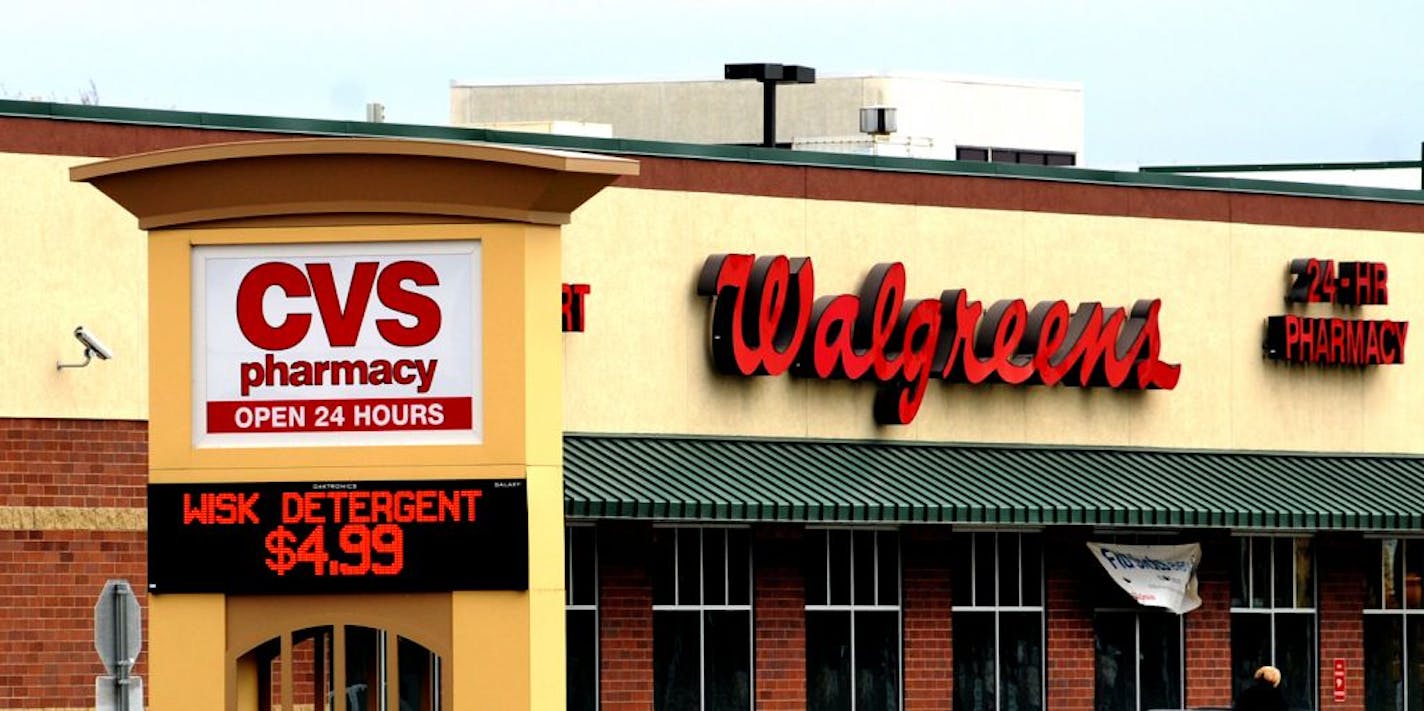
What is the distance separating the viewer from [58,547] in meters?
31.5

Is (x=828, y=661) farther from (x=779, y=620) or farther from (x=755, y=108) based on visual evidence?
(x=755, y=108)

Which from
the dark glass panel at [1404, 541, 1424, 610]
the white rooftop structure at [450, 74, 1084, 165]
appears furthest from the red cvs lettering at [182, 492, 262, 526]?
the white rooftop structure at [450, 74, 1084, 165]

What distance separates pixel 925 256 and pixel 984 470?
2606 millimetres

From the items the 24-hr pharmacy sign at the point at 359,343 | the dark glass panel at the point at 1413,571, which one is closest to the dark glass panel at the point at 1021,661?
the dark glass panel at the point at 1413,571

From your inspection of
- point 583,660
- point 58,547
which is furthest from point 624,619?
point 58,547

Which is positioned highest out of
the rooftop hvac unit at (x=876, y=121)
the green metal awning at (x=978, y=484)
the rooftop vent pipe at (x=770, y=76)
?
the rooftop hvac unit at (x=876, y=121)

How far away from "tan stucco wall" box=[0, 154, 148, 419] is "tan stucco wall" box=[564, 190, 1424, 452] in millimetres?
4996

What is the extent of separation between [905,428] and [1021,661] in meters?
3.16

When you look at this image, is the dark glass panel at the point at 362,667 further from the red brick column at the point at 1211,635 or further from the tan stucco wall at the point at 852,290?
the red brick column at the point at 1211,635

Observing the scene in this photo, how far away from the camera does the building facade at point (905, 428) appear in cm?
3180

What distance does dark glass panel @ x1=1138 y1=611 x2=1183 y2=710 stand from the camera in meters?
38.2

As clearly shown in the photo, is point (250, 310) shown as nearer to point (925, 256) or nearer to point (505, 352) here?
point (505, 352)

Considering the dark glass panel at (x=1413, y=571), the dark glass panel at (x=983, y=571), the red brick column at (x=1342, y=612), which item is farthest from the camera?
the dark glass panel at (x=1413, y=571)

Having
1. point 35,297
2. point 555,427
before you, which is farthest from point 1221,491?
point 555,427
